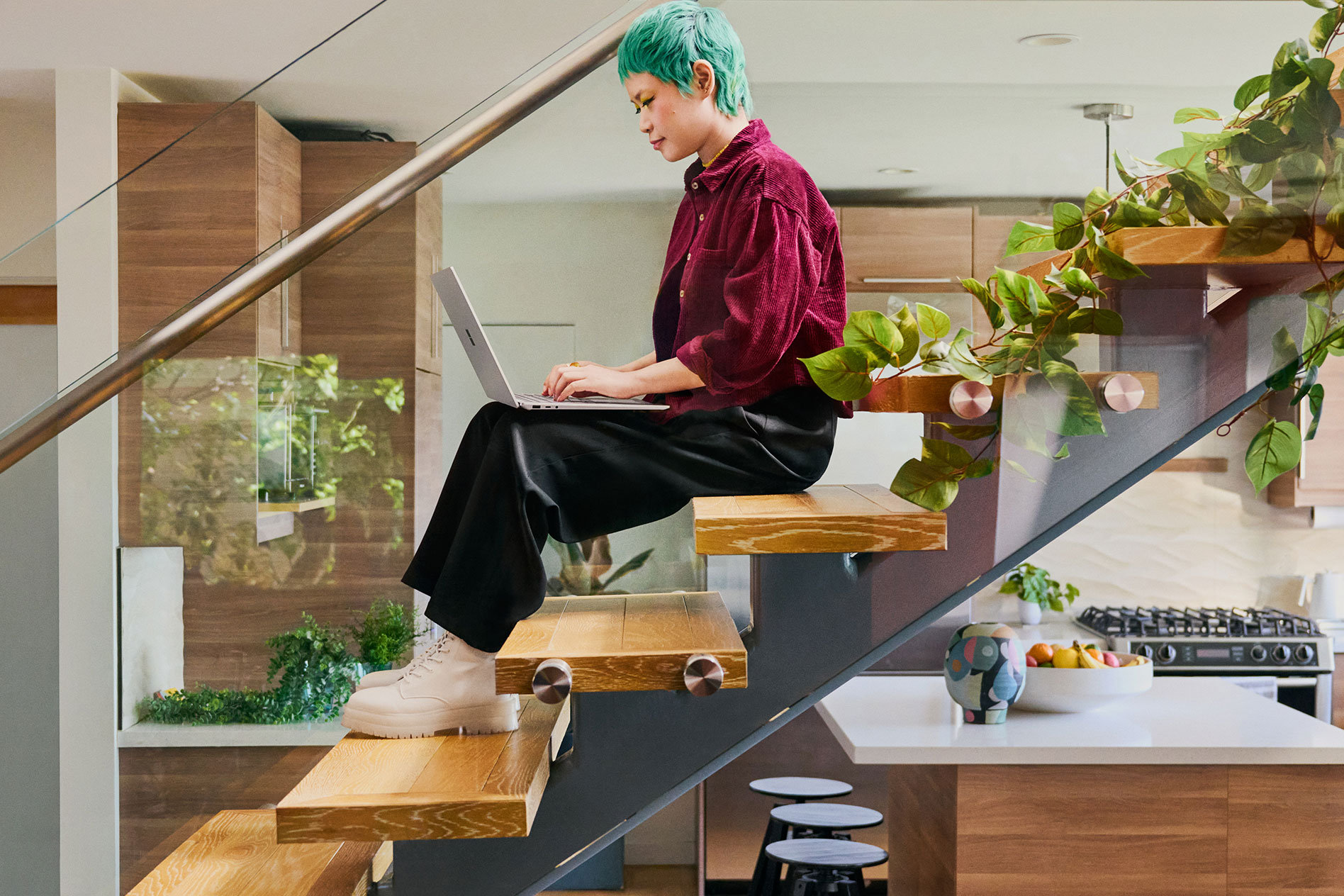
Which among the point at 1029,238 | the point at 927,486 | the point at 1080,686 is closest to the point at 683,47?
the point at 1029,238

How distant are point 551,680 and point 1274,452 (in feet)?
3.02

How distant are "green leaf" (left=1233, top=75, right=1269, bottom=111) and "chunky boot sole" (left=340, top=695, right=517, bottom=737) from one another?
1.03 meters

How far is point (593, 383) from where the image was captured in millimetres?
1218

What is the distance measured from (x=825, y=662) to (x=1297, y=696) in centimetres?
357

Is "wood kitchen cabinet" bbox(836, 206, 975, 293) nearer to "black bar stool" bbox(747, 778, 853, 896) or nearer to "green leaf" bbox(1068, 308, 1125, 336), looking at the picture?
"green leaf" bbox(1068, 308, 1125, 336)

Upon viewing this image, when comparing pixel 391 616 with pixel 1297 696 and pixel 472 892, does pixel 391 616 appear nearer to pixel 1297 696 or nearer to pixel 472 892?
pixel 472 892

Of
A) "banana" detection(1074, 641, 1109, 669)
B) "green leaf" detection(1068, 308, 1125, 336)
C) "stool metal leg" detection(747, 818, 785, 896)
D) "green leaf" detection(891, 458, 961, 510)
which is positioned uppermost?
"green leaf" detection(1068, 308, 1125, 336)

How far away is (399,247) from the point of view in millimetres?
1437

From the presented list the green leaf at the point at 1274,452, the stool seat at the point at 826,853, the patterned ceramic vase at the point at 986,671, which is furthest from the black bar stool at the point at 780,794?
the green leaf at the point at 1274,452

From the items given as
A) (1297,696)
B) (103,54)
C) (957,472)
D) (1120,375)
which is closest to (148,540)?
(957,472)

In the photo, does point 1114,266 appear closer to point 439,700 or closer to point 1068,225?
point 1068,225

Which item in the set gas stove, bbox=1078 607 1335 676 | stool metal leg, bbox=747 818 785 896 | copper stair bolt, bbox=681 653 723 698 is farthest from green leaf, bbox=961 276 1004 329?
gas stove, bbox=1078 607 1335 676

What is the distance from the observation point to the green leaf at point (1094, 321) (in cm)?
116

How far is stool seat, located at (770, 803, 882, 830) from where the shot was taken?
2623 mm
